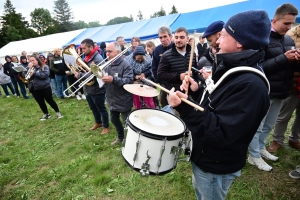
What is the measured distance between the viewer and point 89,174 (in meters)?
3.32

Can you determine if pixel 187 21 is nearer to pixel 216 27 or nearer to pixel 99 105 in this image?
pixel 99 105

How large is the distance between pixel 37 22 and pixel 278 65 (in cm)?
8404

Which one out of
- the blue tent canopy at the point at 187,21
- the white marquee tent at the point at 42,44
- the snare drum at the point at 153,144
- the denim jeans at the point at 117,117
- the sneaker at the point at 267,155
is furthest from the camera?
the white marquee tent at the point at 42,44

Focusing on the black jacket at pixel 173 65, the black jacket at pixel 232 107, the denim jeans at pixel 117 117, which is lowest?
the denim jeans at pixel 117 117

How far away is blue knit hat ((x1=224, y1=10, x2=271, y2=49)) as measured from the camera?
3.77ft

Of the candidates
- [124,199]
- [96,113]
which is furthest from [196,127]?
[96,113]

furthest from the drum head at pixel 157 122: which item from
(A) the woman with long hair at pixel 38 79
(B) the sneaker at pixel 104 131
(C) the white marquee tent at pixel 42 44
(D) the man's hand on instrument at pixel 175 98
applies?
(C) the white marquee tent at pixel 42 44

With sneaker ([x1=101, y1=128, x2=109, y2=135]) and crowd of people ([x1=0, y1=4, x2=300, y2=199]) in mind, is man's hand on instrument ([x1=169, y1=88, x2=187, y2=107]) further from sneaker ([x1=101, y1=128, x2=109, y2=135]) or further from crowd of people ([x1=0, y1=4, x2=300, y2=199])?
sneaker ([x1=101, y1=128, x2=109, y2=135])

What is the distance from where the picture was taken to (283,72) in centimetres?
254

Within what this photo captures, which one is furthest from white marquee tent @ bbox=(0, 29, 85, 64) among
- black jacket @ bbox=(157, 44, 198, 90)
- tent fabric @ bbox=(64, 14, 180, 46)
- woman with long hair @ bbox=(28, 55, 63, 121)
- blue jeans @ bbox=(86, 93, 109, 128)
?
black jacket @ bbox=(157, 44, 198, 90)

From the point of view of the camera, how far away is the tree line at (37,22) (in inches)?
1849

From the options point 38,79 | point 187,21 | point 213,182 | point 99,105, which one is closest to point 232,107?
point 213,182

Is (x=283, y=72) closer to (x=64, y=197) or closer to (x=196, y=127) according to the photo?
(x=196, y=127)

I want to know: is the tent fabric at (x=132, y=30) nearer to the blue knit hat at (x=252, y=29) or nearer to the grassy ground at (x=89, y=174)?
the grassy ground at (x=89, y=174)
